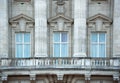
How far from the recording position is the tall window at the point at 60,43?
109 ft

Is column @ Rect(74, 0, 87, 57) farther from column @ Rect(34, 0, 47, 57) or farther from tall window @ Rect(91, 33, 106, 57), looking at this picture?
column @ Rect(34, 0, 47, 57)

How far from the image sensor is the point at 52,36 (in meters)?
33.3

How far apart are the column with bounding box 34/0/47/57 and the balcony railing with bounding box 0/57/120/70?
1117 mm

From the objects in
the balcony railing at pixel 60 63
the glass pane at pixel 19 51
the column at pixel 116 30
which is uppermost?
the column at pixel 116 30

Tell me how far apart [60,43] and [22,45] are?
124 inches

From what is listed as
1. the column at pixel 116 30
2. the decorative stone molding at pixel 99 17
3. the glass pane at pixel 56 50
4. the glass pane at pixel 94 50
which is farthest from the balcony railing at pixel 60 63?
the decorative stone molding at pixel 99 17

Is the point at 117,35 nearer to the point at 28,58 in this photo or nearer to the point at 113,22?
the point at 113,22

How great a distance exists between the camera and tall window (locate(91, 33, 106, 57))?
33.3m

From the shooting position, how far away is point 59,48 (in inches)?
1314

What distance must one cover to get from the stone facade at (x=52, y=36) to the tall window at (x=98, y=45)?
323mm

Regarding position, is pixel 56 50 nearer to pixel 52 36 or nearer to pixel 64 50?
pixel 64 50

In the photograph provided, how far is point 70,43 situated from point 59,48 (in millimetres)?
1014

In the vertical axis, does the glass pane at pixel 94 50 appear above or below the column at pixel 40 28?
below

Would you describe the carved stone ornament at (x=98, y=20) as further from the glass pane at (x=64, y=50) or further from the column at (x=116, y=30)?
the glass pane at (x=64, y=50)
